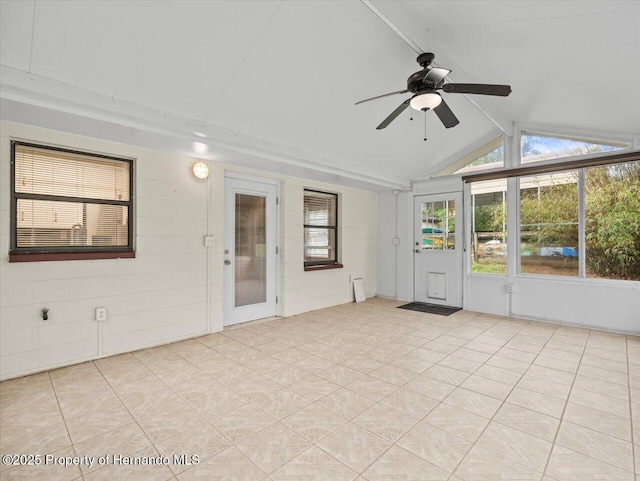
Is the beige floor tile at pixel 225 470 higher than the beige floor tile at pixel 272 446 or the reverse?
the reverse

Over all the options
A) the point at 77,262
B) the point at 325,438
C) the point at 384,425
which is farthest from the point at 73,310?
the point at 384,425

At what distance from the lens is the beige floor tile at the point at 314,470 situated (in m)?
1.75

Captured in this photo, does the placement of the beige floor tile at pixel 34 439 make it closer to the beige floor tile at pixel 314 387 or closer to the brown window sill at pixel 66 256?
the brown window sill at pixel 66 256

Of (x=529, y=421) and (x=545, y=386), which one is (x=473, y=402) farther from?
(x=545, y=386)

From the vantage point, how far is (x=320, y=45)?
2.90m

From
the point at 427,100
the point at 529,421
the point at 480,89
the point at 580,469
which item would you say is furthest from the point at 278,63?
the point at 580,469

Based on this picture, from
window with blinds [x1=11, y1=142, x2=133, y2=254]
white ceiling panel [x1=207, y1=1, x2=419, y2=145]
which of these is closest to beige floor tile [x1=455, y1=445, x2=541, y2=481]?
white ceiling panel [x1=207, y1=1, x2=419, y2=145]

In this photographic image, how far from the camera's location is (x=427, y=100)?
9.15 ft

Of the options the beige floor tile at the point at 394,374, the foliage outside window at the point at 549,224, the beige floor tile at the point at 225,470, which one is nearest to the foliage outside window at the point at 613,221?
the foliage outside window at the point at 549,224

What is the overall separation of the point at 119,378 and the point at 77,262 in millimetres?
1187

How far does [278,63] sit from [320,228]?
3247 mm

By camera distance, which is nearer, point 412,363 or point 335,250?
point 412,363

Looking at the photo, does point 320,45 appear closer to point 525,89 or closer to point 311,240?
point 525,89

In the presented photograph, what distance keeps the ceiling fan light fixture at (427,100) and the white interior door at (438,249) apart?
3246 mm
